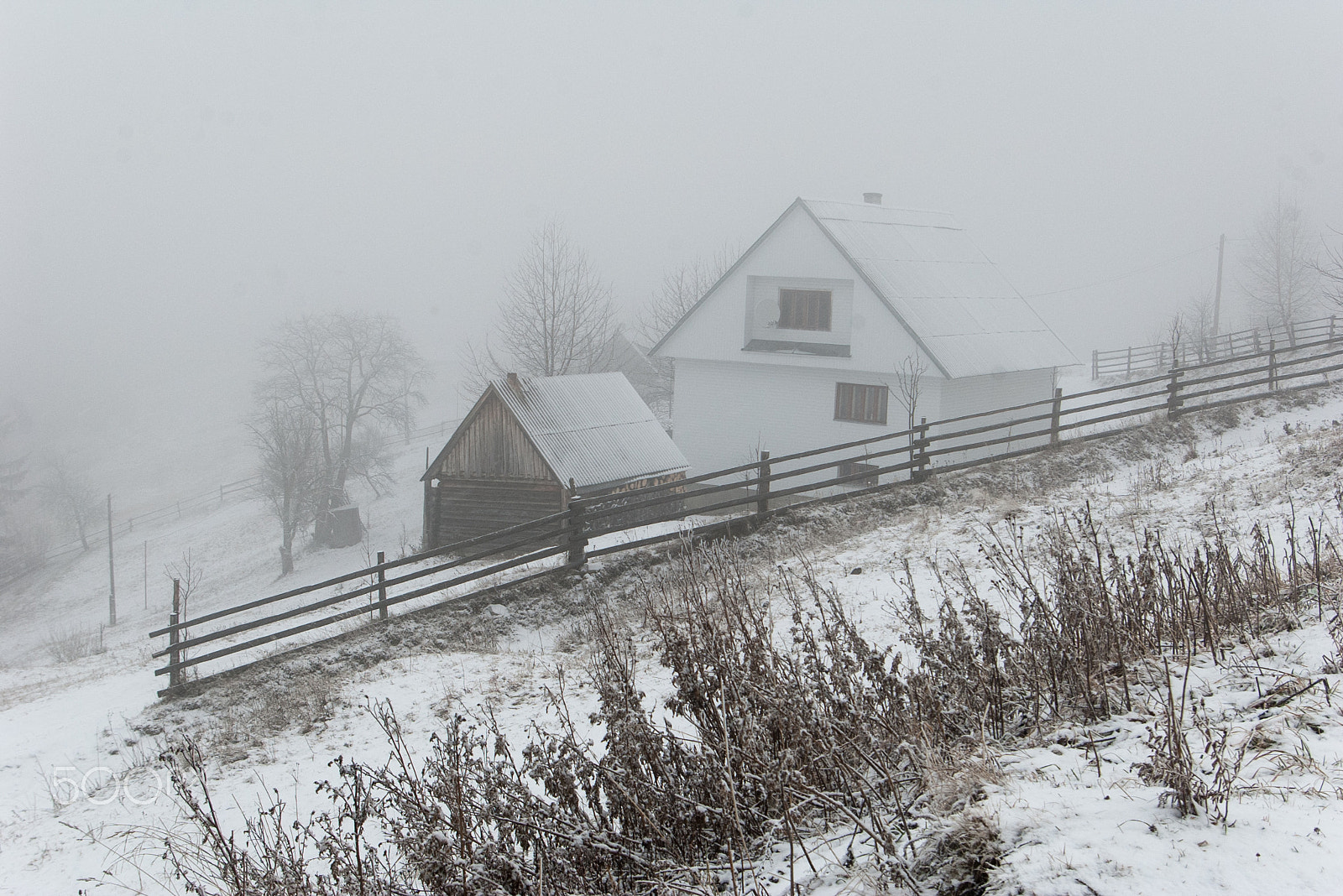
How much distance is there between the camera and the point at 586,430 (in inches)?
861

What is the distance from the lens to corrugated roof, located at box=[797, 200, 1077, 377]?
69.6 ft

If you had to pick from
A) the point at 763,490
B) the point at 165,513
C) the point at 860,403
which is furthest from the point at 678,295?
the point at 165,513

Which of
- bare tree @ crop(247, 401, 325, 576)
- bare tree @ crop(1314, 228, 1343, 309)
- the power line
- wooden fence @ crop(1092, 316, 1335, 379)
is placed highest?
the power line

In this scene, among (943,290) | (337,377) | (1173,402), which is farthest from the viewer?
(337,377)

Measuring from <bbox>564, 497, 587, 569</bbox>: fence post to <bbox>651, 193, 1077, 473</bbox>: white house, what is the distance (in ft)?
35.6

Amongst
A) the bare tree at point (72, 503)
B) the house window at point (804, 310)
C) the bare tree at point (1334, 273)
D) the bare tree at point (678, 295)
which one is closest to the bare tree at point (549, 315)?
the bare tree at point (678, 295)

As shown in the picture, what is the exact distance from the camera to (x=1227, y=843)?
2.75 metres

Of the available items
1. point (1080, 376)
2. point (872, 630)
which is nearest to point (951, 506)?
point (872, 630)

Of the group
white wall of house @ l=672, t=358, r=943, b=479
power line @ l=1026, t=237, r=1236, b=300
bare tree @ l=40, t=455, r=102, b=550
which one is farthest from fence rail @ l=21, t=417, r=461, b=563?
power line @ l=1026, t=237, r=1236, b=300

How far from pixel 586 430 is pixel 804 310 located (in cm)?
692

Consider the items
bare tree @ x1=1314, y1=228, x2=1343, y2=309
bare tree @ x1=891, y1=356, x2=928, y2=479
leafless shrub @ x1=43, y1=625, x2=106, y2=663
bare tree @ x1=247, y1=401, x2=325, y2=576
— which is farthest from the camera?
bare tree @ x1=247, y1=401, x2=325, y2=576

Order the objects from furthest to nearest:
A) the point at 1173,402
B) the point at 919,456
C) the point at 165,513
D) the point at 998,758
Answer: the point at 165,513
the point at 1173,402
the point at 919,456
the point at 998,758

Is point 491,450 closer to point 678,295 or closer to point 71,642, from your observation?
point 71,642

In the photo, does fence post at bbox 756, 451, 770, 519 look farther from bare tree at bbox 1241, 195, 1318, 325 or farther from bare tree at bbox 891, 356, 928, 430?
bare tree at bbox 1241, 195, 1318, 325
